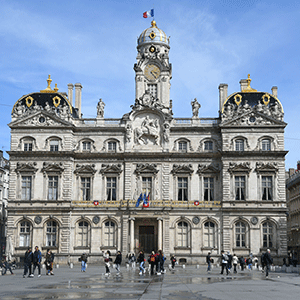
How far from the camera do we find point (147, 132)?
66.9 meters

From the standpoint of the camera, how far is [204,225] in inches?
2559

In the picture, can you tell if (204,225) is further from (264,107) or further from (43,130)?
(43,130)

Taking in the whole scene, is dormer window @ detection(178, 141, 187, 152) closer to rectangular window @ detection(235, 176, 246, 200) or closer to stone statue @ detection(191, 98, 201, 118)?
stone statue @ detection(191, 98, 201, 118)

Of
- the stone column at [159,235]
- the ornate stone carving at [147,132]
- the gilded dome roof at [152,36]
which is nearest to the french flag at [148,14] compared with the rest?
the gilded dome roof at [152,36]

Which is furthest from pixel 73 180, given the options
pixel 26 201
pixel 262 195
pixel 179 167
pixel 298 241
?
pixel 298 241

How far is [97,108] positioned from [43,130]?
7.87m

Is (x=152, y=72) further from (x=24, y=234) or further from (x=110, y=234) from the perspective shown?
(x=24, y=234)

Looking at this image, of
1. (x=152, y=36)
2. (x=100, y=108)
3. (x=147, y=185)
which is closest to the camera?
(x=147, y=185)

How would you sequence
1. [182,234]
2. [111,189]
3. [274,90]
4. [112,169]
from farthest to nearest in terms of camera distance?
[274,90]
[111,189]
[112,169]
[182,234]

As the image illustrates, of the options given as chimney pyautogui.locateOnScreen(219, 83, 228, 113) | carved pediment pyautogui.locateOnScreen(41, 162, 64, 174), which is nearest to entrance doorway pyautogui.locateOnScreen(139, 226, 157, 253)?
carved pediment pyautogui.locateOnScreen(41, 162, 64, 174)

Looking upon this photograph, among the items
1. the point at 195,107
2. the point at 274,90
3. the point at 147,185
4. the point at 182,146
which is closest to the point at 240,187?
the point at 182,146

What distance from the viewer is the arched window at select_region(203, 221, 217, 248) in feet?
211

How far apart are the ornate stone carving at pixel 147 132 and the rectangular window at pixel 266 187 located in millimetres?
14719

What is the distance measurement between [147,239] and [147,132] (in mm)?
13995
